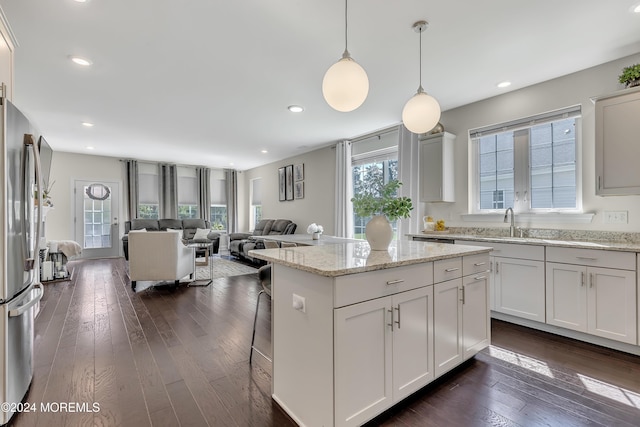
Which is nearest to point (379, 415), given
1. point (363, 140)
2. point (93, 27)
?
point (93, 27)

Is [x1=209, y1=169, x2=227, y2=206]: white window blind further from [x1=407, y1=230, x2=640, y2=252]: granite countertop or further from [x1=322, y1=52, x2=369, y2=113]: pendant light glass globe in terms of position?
[x1=322, y1=52, x2=369, y2=113]: pendant light glass globe

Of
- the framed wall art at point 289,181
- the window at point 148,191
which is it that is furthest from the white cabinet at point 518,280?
the window at point 148,191

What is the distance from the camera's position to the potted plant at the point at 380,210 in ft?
6.91

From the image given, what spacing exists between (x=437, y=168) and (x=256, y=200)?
259 inches

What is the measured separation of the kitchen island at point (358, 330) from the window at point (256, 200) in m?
7.53

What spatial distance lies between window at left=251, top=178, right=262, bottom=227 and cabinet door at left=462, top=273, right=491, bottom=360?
24.9 ft

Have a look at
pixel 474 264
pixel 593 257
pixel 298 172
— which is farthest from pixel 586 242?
pixel 298 172

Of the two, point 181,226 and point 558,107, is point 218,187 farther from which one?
point 558,107

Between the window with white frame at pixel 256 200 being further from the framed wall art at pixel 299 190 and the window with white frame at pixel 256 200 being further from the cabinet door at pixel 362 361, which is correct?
the cabinet door at pixel 362 361

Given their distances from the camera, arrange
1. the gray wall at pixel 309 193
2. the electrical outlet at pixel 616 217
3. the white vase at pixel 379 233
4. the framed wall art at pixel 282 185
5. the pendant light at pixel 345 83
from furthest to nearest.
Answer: the framed wall art at pixel 282 185 → the gray wall at pixel 309 193 → the electrical outlet at pixel 616 217 → the white vase at pixel 379 233 → the pendant light at pixel 345 83

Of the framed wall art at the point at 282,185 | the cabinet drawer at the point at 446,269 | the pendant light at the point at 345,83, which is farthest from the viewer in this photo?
the framed wall art at the point at 282,185

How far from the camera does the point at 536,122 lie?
335cm

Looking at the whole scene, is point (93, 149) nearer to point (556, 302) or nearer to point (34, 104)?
point (34, 104)

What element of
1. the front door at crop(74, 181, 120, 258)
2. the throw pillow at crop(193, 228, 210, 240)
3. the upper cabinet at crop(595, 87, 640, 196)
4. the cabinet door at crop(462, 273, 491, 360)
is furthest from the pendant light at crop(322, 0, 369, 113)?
the front door at crop(74, 181, 120, 258)
